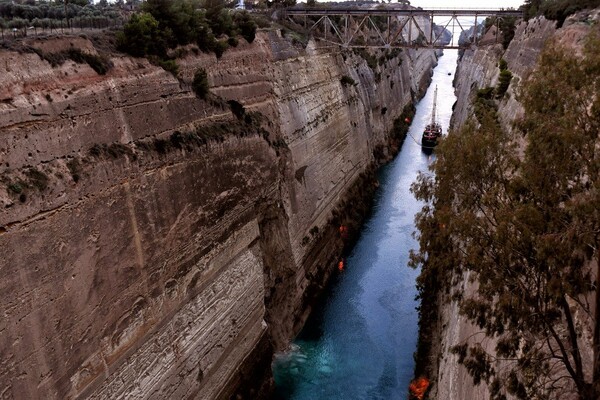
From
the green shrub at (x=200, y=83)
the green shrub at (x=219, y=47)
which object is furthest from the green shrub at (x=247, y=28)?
the green shrub at (x=200, y=83)

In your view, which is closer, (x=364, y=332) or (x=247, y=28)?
(x=247, y=28)

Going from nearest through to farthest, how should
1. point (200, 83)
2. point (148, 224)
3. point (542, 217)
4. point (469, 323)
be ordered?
point (542, 217), point (148, 224), point (469, 323), point (200, 83)

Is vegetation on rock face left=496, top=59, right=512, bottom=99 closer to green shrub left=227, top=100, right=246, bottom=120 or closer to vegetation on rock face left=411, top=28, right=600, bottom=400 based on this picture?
green shrub left=227, top=100, right=246, bottom=120

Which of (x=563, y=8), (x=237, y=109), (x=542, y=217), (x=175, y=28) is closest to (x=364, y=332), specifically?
(x=237, y=109)

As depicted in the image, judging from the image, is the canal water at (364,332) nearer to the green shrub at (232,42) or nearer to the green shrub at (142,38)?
the green shrub at (232,42)

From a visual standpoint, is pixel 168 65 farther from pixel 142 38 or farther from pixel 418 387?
pixel 418 387

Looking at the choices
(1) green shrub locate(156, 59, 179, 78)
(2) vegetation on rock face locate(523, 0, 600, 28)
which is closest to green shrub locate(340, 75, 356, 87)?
(2) vegetation on rock face locate(523, 0, 600, 28)

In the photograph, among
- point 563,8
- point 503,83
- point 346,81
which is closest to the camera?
point 563,8
